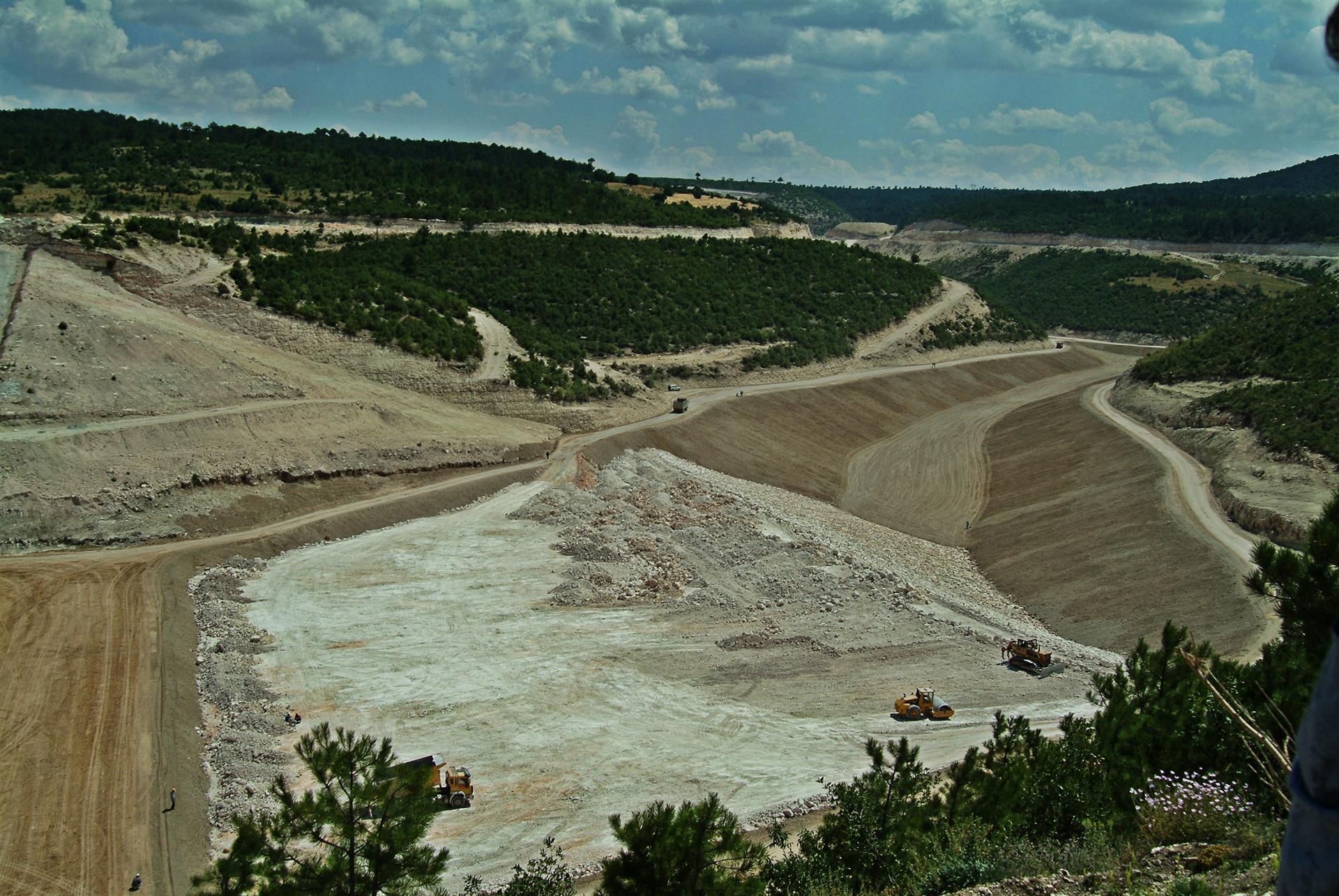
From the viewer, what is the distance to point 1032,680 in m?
30.1

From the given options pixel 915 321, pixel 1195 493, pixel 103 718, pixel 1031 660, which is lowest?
pixel 103 718

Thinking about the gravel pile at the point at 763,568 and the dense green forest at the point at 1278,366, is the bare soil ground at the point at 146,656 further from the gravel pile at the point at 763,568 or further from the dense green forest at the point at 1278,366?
the dense green forest at the point at 1278,366

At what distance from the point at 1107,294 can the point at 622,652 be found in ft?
370

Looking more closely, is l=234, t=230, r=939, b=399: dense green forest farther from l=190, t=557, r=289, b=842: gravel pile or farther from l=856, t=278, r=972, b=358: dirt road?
l=190, t=557, r=289, b=842: gravel pile

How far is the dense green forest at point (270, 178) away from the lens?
2685 inches

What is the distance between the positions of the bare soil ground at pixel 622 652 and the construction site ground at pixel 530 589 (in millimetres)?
130

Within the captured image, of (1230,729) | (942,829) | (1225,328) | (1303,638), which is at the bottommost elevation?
(942,829)

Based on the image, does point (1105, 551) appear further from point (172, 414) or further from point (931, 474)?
point (172, 414)

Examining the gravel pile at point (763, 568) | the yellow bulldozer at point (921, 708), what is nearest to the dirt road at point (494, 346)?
the gravel pile at point (763, 568)

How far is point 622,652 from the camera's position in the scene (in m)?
32.1

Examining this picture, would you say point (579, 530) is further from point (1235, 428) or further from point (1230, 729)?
point (1235, 428)

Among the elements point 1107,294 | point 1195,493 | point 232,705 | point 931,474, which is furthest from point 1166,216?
point 232,705

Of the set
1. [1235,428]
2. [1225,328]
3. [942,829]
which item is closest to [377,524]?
[942,829]

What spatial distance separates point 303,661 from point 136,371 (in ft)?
73.1
